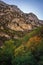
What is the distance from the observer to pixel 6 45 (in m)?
73.7

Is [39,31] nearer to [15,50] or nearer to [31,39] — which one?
[31,39]

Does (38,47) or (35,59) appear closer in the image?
(35,59)

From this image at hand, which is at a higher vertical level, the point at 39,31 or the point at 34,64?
the point at 39,31

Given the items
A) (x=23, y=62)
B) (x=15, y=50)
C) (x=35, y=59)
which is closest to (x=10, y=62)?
(x=15, y=50)

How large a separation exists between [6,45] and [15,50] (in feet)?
24.6

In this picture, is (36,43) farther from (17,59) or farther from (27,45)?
(17,59)

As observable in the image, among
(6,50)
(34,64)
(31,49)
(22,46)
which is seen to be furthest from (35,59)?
(6,50)

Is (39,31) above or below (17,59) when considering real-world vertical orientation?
above

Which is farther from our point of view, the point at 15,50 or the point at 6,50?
the point at 6,50

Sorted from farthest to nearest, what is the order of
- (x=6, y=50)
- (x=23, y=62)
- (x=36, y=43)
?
(x=6, y=50) < (x=36, y=43) < (x=23, y=62)

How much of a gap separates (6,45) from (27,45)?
41.3 feet

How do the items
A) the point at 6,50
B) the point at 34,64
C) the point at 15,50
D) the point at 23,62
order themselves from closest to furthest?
the point at 34,64, the point at 23,62, the point at 15,50, the point at 6,50

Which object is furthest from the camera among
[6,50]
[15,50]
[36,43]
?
[6,50]

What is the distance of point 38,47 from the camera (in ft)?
191
